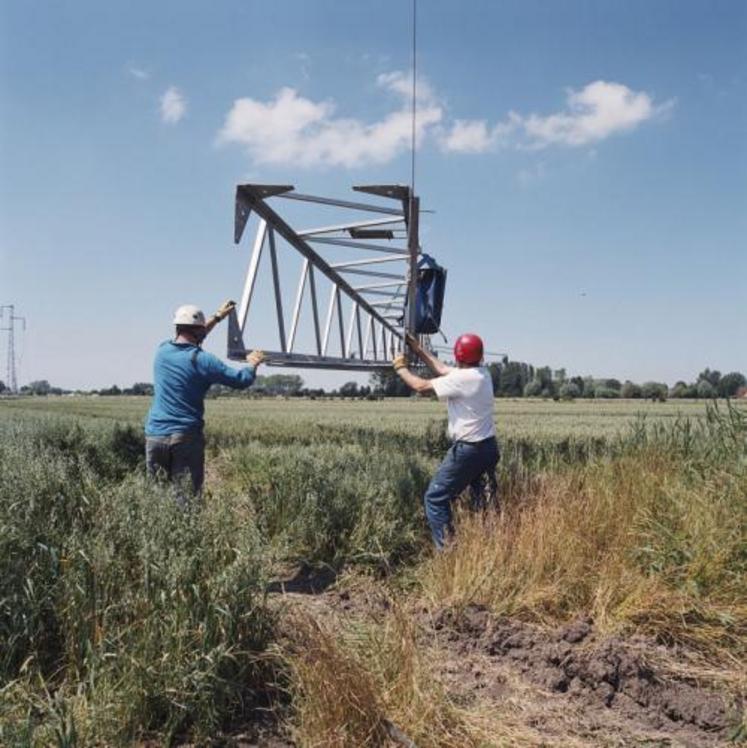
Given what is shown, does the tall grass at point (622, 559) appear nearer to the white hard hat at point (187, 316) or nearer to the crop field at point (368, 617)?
the crop field at point (368, 617)

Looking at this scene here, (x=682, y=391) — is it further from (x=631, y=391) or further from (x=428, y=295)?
(x=428, y=295)

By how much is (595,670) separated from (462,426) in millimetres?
2483

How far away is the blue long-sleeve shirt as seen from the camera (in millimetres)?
5301

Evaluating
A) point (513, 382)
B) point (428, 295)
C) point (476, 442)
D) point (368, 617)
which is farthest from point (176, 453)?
point (513, 382)

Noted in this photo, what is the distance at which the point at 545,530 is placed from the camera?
4953 mm

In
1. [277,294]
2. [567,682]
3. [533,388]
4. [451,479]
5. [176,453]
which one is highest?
[277,294]

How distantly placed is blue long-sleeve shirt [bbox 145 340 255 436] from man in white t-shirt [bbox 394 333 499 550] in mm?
1604

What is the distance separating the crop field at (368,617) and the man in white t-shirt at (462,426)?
416mm

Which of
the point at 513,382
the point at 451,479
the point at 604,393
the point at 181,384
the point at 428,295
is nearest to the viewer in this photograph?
the point at 181,384

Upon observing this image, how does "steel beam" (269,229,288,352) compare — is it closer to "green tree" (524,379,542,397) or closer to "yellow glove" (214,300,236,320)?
"yellow glove" (214,300,236,320)

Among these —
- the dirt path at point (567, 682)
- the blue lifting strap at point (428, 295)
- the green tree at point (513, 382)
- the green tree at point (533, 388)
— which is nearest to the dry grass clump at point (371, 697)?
the dirt path at point (567, 682)

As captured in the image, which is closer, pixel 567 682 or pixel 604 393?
pixel 567 682

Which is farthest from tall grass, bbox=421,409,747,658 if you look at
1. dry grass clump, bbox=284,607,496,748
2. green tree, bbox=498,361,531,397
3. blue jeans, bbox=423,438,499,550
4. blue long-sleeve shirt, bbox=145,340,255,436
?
green tree, bbox=498,361,531,397

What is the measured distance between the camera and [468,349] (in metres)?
5.82
